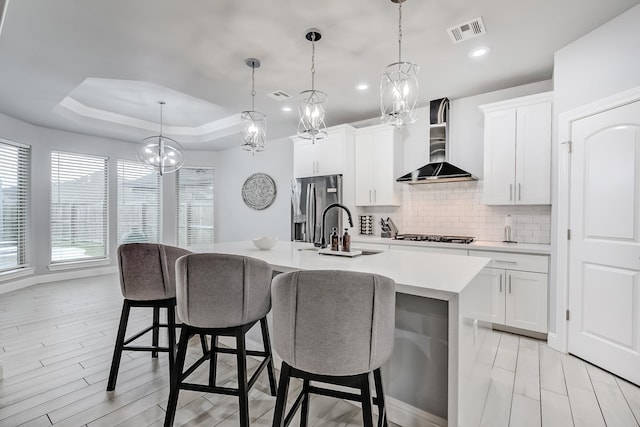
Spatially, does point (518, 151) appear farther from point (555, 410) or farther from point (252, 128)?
point (252, 128)

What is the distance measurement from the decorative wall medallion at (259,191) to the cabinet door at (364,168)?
6.51ft

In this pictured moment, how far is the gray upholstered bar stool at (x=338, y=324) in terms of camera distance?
117 cm

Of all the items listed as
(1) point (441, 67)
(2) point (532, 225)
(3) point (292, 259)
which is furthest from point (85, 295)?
(2) point (532, 225)

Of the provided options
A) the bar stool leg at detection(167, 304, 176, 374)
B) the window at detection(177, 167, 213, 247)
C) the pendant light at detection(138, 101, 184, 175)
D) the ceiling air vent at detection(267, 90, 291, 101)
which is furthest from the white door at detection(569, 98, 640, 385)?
the window at detection(177, 167, 213, 247)

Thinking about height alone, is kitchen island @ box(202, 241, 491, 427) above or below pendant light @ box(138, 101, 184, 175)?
below

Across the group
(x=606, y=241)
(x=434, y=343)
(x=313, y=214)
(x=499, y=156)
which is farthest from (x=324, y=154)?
(x=434, y=343)

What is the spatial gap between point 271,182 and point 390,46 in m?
3.67

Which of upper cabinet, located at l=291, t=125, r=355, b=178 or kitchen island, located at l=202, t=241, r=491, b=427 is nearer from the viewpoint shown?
kitchen island, located at l=202, t=241, r=491, b=427

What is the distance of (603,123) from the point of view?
2480 mm

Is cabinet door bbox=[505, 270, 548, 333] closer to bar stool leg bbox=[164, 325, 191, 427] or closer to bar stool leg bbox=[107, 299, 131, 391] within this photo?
bar stool leg bbox=[164, 325, 191, 427]

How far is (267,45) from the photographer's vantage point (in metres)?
2.69

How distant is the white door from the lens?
2.29 metres

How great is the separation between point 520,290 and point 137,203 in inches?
259

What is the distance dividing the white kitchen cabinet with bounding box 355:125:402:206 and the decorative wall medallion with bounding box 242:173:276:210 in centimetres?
203
